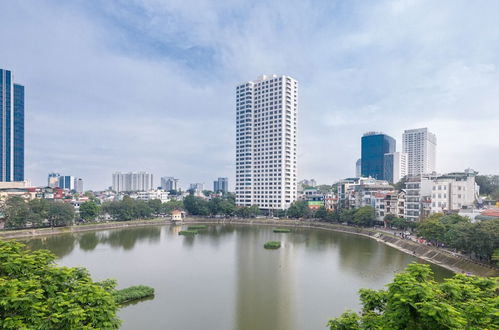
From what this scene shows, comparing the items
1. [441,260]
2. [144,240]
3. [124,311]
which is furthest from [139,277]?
[441,260]

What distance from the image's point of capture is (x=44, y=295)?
950 cm

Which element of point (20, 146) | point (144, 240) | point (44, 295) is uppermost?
point (20, 146)

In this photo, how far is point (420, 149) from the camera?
121875 millimetres

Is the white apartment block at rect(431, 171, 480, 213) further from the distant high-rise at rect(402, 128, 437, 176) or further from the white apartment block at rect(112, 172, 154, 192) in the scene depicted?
the white apartment block at rect(112, 172, 154, 192)

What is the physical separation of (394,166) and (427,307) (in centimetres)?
12424

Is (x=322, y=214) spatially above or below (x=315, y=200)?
below

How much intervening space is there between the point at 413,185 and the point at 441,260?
1708 cm

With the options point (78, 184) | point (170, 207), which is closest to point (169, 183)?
point (78, 184)

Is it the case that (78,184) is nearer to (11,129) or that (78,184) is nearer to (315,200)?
(11,129)

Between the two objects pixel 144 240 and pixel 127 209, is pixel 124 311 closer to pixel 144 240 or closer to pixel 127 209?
pixel 144 240

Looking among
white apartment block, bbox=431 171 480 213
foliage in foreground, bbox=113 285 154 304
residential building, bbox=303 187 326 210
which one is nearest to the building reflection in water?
foliage in foreground, bbox=113 285 154 304

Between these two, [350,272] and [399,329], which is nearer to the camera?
[399,329]

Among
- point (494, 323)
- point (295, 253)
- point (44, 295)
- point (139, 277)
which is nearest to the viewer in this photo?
point (494, 323)

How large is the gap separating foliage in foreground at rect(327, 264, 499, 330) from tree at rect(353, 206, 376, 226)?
37106 millimetres
